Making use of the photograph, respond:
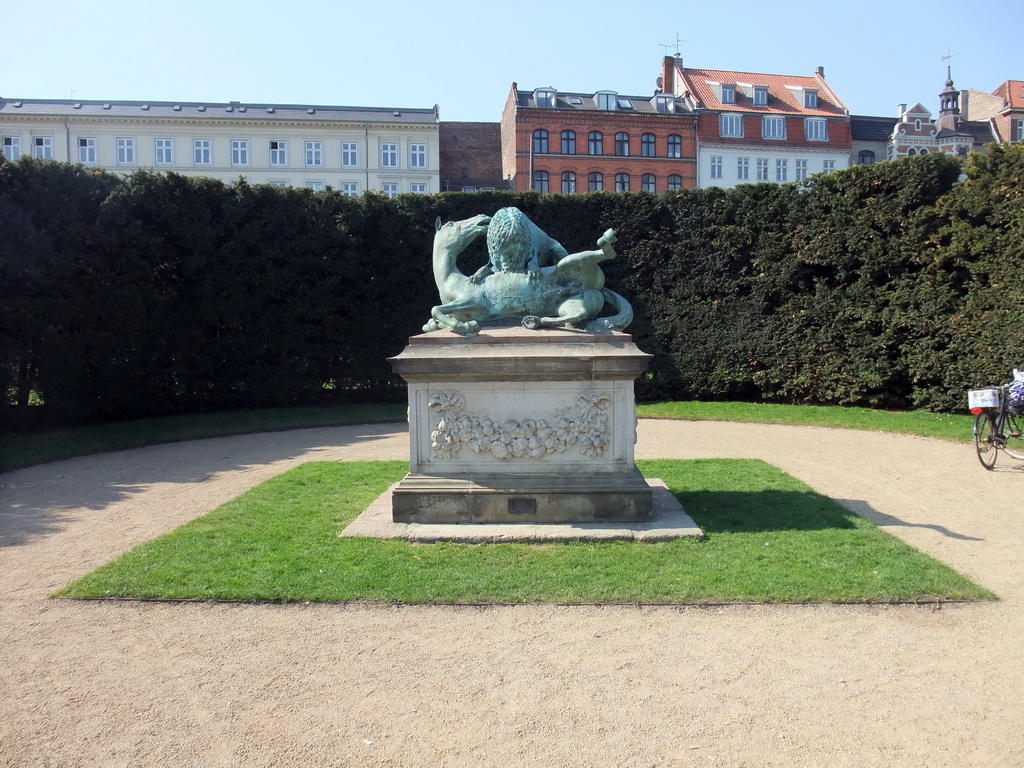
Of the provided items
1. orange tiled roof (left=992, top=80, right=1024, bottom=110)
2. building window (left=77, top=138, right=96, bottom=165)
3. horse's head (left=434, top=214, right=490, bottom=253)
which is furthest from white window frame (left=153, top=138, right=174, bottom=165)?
orange tiled roof (left=992, top=80, right=1024, bottom=110)

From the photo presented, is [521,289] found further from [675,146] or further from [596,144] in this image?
[675,146]

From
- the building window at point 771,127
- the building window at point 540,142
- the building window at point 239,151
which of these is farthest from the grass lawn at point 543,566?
the building window at point 771,127

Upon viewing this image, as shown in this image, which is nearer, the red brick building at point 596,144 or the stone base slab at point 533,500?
the stone base slab at point 533,500

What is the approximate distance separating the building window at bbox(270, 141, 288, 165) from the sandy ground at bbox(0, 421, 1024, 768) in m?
38.4

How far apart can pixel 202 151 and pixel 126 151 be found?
398 centimetres

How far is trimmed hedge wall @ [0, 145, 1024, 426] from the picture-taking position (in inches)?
501

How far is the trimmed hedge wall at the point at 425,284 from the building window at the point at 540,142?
24245mm

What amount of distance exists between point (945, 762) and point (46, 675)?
→ 13.9ft

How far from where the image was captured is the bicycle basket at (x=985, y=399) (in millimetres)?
8789

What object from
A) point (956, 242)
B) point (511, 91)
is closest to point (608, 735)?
point (956, 242)

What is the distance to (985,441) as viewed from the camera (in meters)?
9.14

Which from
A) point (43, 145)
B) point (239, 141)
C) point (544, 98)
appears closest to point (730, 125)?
point (544, 98)

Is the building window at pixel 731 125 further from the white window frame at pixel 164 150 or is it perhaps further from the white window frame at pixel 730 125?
the white window frame at pixel 164 150

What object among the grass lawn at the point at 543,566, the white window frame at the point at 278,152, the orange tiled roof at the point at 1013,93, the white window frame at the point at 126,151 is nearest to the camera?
the grass lawn at the point at 543,566
